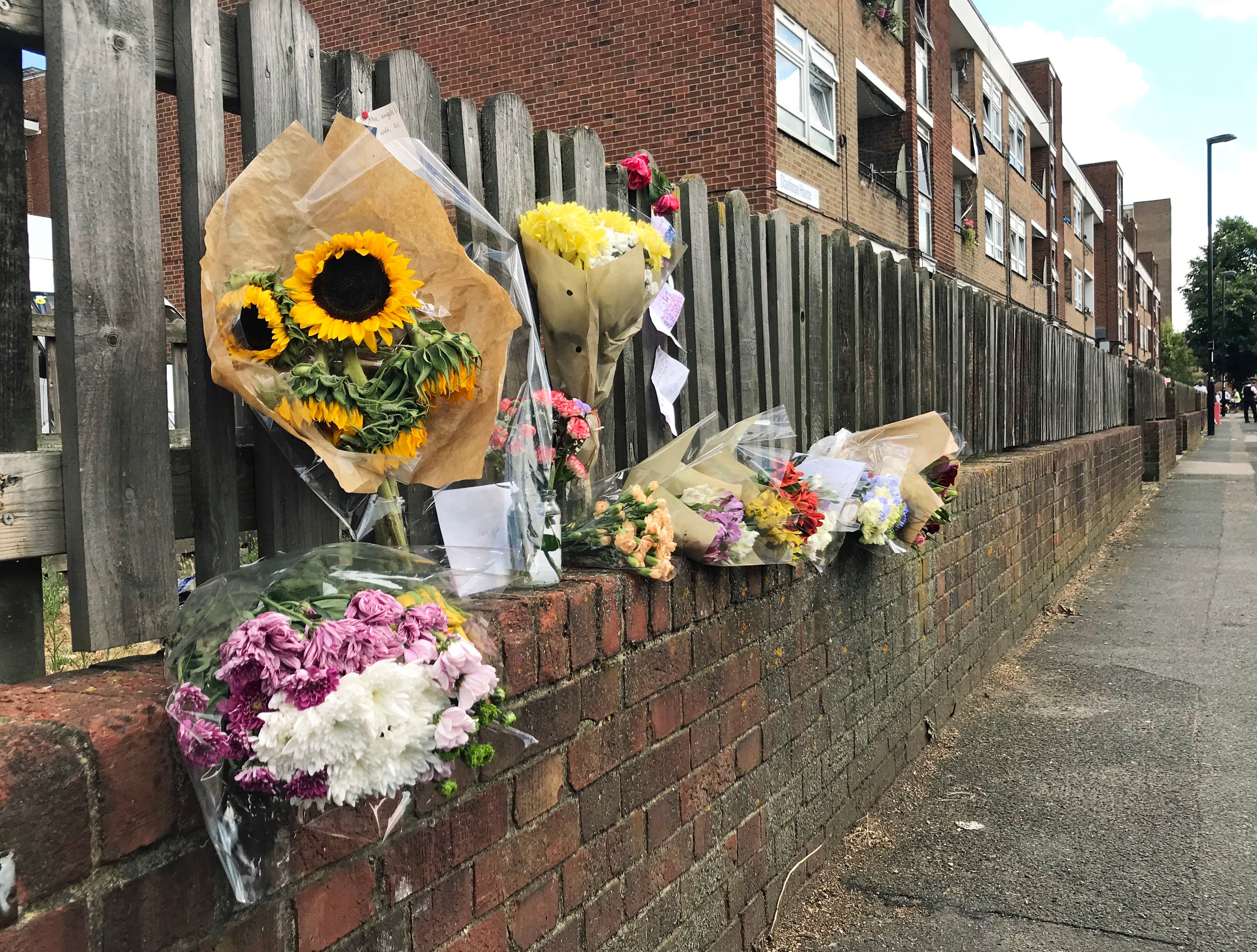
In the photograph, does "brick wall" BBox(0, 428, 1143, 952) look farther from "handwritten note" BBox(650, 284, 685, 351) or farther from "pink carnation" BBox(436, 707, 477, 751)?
"handwritten note" BBox(650, 284, 685, 351)

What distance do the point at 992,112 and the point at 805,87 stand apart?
14.9m

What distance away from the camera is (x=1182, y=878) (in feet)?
11.1

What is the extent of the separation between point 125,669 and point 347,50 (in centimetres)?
125

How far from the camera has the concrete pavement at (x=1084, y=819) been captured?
3.12 metres

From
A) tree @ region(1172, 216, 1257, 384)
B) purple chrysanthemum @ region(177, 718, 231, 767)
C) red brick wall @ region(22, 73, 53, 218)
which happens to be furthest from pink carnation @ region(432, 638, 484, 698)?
tree @ region(1172, 216, 1257, 384)

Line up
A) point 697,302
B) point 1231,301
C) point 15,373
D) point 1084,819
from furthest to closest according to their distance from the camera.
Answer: point 1231,301 → point 1084,819 → point 697,302 → point 15,373

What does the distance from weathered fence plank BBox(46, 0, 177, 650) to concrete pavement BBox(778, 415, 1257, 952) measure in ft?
7.45

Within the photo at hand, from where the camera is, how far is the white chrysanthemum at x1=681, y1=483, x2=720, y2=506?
2729mm

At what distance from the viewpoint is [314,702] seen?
1.28 metres

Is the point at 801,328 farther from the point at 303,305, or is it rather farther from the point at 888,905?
the point at 303,305

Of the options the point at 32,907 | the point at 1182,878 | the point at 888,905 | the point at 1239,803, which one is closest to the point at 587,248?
the point at 32,907

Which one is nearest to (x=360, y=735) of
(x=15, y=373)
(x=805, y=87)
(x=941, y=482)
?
(x=15, y=373)

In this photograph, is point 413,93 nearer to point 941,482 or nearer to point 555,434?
point 555,434

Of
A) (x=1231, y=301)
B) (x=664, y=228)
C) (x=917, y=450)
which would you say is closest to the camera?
(x=664, y=228)
